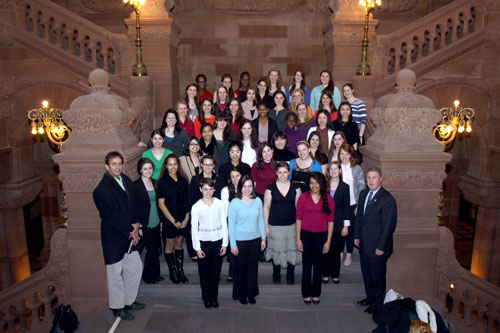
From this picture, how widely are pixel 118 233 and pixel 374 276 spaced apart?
3921 millimetres

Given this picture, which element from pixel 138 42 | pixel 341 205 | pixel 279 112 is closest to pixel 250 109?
pixel 279 112

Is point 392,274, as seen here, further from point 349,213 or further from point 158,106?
point 158,106

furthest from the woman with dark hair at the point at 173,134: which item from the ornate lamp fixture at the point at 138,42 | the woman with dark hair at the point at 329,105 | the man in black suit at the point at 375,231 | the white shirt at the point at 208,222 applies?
the man in black suit at the point at 375,231

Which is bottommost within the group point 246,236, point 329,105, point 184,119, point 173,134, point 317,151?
point 246,236

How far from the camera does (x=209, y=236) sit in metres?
6.04

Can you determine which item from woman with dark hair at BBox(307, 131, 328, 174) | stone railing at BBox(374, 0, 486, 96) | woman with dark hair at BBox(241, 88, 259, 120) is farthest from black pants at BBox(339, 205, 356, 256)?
stone railing at BBox(374, 0, 486, 96)

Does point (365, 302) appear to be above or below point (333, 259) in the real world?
below

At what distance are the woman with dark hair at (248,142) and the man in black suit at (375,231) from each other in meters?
2.22

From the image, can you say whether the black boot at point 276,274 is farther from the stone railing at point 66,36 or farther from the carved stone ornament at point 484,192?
the carved stone ornament at point 484,192

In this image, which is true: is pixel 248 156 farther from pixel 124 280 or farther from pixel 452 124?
pixel 452 124

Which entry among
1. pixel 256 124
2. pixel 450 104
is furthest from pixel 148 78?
pixel 450 104

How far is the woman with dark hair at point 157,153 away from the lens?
682cm

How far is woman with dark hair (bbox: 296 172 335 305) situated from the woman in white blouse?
1218 mm

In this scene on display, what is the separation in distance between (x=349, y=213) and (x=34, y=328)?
5.89m
